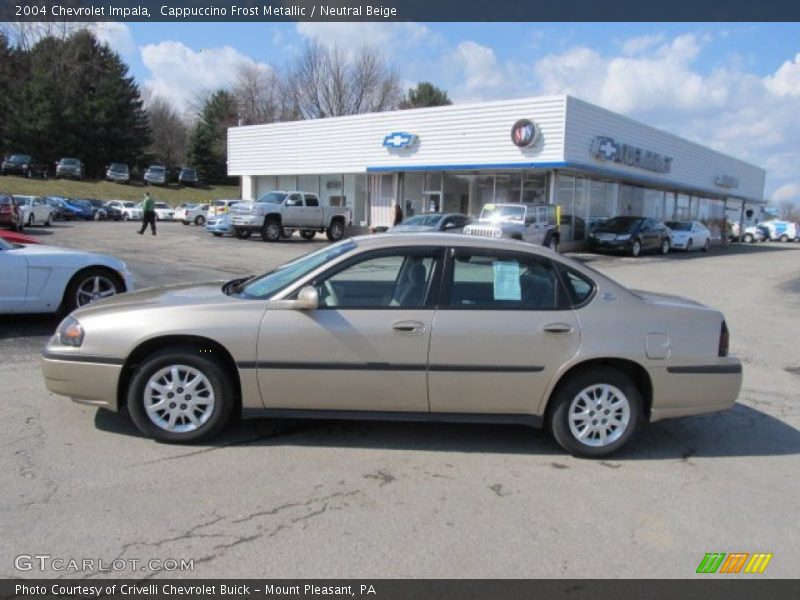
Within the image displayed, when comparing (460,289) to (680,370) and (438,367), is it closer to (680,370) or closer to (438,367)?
(438,367)

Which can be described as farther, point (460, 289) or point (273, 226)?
point (273, 226)

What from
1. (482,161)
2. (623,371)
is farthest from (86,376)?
(482,161)

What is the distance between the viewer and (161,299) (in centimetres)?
486

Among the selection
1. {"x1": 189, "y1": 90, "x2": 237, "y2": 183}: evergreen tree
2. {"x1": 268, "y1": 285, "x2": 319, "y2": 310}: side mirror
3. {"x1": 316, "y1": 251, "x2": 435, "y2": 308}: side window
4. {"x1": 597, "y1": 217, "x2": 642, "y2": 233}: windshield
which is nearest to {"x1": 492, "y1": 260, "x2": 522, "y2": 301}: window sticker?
{"x1": 316, "y1": 251, "x2": 435, "y2": 308}: side window

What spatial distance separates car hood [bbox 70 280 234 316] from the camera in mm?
4695

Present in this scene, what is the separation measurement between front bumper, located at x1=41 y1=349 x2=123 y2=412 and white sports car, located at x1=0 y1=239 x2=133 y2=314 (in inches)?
141

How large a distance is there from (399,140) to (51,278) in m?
24.6

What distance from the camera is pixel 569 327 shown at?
15.2 ft

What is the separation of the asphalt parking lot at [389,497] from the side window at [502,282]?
1.09 m

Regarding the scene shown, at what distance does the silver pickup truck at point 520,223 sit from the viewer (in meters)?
21.0

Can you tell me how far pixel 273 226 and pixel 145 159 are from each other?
51073 millimetres

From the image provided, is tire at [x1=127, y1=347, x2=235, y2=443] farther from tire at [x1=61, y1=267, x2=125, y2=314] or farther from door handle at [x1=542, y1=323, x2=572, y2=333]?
tire at [x1=61, y1=267, x2=125, y2=314]
